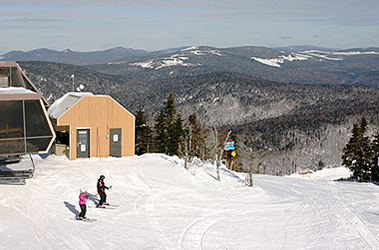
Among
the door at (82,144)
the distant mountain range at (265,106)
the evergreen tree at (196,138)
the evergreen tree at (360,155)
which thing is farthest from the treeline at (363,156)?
the distant mountain range at (265,106)

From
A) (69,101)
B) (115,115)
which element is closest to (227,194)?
(115,115)

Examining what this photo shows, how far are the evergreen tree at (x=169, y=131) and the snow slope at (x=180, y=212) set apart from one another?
14.4 metres

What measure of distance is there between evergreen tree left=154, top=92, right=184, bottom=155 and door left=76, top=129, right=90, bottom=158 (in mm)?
13085

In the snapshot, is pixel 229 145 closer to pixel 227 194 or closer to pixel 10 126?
pixel 227 194

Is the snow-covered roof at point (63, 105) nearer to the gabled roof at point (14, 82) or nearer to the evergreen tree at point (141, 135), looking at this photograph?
the gabled roof at point (14, 82)

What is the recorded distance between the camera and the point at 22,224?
1383 cm

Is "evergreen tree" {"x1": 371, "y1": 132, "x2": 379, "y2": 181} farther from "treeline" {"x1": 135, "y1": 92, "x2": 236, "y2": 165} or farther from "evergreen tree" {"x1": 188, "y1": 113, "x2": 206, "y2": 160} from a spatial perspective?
"evergreen tree" {"x1": 188, "y1": 113, "x2": 206, "y2": 160}

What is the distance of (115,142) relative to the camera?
2664 cm

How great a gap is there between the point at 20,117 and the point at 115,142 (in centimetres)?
1115

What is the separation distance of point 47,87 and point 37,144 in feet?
484

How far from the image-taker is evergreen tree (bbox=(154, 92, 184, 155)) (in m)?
38.4

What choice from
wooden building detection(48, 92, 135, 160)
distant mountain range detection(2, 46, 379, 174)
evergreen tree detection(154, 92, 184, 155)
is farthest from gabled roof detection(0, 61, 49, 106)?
distant mountain range detection(2, 46, 379, 174)

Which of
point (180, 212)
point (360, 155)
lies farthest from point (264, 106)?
point (180, 212)

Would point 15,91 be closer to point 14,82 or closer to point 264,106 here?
point 14,82
